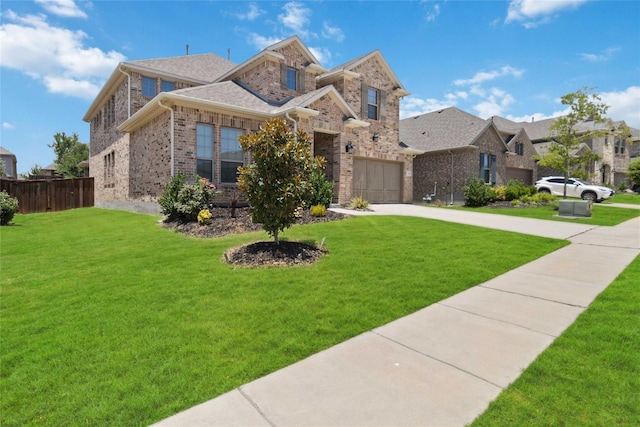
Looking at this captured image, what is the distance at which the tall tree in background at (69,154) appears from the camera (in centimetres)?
3842

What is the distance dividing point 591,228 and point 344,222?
25.6 ft

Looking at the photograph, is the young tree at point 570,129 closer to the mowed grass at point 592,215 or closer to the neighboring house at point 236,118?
the mowed grass at point 592,215

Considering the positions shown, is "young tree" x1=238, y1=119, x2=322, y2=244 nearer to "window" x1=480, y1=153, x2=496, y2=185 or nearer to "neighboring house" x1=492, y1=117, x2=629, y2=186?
"window" x1=480, y1=153, x2=496, y2=185

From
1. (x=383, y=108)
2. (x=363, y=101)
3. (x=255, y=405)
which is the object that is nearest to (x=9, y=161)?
(x=363, y=101)

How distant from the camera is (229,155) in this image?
1385cm

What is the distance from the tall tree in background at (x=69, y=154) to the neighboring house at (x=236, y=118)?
64.0ft

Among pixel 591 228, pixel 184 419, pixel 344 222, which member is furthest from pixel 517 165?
pixel 184 419

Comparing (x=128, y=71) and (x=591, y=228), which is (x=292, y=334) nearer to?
(x=591, y=228)

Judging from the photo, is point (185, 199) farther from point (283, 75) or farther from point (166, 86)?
point (166, 86)

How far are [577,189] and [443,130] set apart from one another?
30.4 ft

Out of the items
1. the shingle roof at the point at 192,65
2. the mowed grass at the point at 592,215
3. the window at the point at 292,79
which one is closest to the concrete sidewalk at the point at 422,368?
the mowed grass at the point at 592,215

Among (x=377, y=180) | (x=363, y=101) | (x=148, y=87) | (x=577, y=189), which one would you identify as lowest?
(x=577, y=189)

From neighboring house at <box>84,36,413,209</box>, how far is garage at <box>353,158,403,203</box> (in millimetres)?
55

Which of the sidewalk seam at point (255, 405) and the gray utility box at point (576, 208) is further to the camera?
the gray utility box at point (576, 208)
